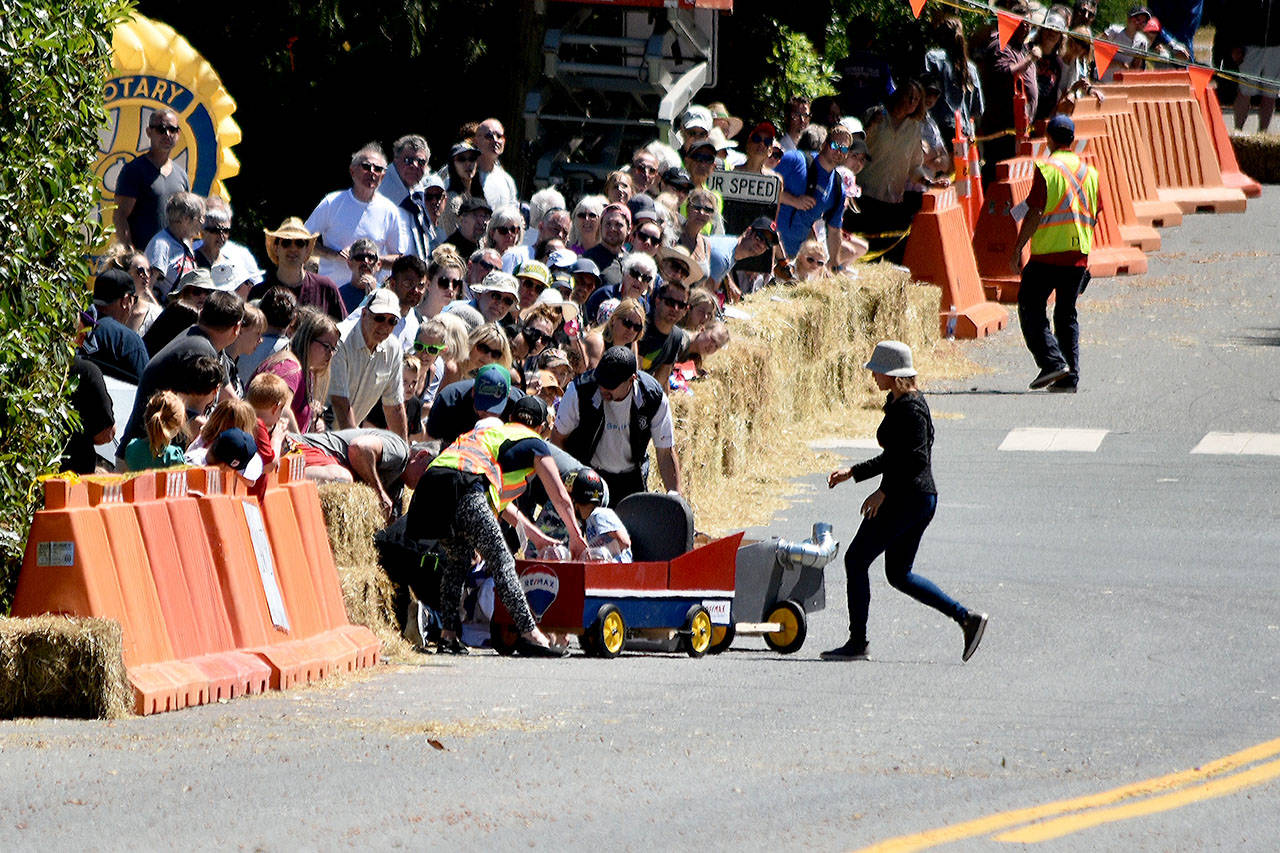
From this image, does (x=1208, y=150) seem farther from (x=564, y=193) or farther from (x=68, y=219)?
(x=68, y=219)

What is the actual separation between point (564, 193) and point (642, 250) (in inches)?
209

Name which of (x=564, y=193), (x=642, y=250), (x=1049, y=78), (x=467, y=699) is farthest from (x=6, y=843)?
(x=1049, y=78)

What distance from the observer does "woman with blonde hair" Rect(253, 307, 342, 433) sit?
36.2 feet

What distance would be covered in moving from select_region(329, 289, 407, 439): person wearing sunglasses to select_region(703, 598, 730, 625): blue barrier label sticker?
2228mm

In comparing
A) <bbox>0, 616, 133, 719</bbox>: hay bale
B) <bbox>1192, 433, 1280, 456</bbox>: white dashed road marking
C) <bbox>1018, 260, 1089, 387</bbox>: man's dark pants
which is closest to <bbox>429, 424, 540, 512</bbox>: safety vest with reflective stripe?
<bbox>0, 616, 133, 719</bbox>: hay bale

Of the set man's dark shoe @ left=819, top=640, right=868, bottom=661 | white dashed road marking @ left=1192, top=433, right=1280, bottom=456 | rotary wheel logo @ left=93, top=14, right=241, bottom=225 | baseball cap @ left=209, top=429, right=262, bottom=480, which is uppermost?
rotary wheel logo @ left=93, top=14, right=241, bottom=225

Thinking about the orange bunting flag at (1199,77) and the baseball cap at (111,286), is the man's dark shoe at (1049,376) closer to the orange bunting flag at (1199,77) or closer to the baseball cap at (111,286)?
the orange bunting flag at (1199,77)

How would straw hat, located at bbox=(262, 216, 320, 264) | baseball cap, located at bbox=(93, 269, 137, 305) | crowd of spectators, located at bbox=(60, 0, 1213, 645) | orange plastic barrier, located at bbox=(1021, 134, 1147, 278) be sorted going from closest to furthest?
crowd of spectators, located at bbox=(60, 0, 1213, 645) → baseball cap, located at bbox=(93, 269, 137, 305) → straw hat, located at bbox=(262, 216, 320, 264) → orange plastic barrier, located at bbox=(1021, 134, 1147, 278)

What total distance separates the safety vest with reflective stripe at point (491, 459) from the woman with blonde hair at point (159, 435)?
1.59m

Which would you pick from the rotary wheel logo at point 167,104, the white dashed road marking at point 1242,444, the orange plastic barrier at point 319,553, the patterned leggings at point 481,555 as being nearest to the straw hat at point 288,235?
the orange plastic barrier at point 319,553

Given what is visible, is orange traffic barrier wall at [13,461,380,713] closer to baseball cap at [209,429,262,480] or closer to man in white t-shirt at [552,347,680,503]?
baseball cap at [209,429,262,480]

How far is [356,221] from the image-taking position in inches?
572

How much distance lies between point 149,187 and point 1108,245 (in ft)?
47.9

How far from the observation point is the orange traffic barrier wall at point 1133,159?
84.5 feet
